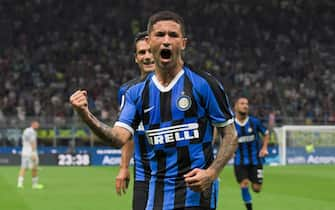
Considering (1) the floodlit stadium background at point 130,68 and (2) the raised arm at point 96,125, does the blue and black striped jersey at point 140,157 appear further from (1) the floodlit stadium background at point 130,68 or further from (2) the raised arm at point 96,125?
(1) the floodlit stadium background at point 130,68

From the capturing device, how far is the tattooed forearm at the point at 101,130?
502 cm

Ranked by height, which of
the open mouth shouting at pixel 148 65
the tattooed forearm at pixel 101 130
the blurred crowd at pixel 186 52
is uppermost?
the blurred crowd at pixel 186 52

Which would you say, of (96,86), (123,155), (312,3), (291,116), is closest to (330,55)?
(312,3)

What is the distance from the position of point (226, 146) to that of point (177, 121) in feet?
1.35

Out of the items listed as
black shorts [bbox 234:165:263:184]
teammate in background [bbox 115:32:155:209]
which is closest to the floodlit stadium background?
black shorts [bbox 234:165:263:184]

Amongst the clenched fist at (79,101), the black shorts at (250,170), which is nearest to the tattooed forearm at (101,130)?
the clenched fist at (79,101)

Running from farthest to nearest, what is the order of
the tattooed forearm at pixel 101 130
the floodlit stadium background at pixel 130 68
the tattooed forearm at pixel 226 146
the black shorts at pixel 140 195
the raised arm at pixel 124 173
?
the floodlit stadium background at pixel 130 68, the raised arm at pixel 124 173, the black shorts at pixel 140 195, the tattooed forearm at pixel 226 146, the tattooed forearm at pixel 101 130

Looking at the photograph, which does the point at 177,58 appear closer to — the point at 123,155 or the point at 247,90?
the point at 123,155

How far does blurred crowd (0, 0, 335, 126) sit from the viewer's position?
38.9 metres

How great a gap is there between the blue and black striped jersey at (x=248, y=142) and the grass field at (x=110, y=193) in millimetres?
1040

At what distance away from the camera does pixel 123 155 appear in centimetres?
771

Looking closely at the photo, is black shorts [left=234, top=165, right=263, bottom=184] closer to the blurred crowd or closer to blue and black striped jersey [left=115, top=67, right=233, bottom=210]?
blue and black striped jersey [left=115, top=67, right=233, bottom=210]

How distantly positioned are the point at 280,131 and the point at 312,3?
17011mm

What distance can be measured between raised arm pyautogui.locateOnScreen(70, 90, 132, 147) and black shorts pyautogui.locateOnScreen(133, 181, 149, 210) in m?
1.28
